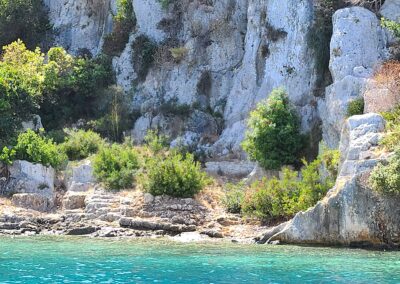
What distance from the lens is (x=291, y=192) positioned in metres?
22.8

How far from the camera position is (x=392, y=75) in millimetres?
22812

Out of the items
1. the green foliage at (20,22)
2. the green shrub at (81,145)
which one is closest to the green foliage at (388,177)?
the green shrub at (81,145)

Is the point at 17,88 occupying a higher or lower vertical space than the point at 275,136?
higher

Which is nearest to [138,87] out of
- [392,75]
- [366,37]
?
[366,37]

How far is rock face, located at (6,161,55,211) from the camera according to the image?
27.3m

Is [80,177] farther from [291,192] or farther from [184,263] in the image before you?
[184,263]

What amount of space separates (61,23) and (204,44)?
11.9m

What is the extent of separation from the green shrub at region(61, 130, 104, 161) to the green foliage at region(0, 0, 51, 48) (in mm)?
12514

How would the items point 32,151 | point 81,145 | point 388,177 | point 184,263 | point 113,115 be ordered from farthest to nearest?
point 113,115
point 81,145
point 32,151
point 388,177
point 184,263

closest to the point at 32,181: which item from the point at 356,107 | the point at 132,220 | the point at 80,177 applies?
the point at 80,177

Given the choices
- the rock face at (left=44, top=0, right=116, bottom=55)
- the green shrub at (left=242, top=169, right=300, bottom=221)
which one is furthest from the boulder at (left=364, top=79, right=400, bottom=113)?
the rock face at (left=44, top=0, right=116, bottom=55)

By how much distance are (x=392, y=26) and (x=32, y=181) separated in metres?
16.7

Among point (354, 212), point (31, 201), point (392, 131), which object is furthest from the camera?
point (31, 201)

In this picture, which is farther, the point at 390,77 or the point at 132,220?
the point at 132,220
